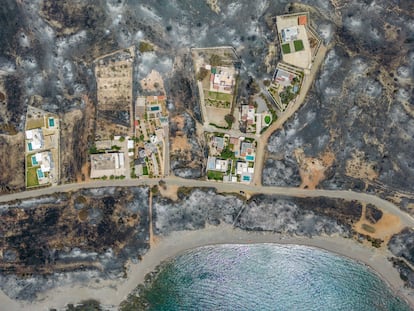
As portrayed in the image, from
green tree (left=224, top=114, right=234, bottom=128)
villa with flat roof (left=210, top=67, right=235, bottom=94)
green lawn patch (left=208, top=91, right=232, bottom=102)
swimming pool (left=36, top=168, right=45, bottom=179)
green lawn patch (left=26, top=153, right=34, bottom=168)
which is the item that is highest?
villa with flat roof (left=210, top=67, right=235, bottom=94)

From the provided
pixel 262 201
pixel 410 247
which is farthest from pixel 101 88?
pixel 410 247

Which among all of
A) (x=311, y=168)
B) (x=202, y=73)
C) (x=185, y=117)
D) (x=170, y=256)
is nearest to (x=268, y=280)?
(x=170, y=256)

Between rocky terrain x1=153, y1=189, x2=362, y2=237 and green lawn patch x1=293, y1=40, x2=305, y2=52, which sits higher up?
green lawn patch x1=293, y1=40, x2=305, y2=52

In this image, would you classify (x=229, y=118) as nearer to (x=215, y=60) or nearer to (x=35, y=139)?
(x=215, y=60)

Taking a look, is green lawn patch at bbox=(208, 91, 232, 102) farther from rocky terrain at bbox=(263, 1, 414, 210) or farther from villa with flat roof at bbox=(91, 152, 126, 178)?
villa with flat roof at bbox=(91, 152, 126, 178)

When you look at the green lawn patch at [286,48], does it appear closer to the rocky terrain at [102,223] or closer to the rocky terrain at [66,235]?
the rocky terrain at [102,223]

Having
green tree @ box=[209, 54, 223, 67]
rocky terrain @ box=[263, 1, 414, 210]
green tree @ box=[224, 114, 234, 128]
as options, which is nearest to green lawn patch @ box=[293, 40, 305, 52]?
rocky terrain @ box=[263, 1, 414, 210]
